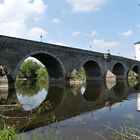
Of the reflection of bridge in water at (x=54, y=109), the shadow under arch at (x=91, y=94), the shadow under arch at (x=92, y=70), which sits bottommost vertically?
the reflection of bridge in water at (x=54, y=109)

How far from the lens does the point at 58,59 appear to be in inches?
1663

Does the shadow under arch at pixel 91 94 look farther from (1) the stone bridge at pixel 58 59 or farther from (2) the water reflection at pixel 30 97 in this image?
(1) the stone bridge at pixel 58 59

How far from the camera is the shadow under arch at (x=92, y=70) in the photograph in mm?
54875

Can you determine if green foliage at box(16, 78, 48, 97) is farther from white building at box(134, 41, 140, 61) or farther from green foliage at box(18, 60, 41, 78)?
white building at box(134, 41, 140, 61)

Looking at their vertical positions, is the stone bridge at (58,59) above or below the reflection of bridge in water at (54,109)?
above

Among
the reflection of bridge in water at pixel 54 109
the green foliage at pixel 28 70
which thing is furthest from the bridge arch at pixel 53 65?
the green foliage at pixel 28 70

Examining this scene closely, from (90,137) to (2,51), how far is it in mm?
25356

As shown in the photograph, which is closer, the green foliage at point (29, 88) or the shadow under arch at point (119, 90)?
the shadow under arch at point (119, 90)

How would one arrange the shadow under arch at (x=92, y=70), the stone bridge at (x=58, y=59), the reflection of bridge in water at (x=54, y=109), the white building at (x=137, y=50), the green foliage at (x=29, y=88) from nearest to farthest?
the reflection of bridge in water at (x=54, y=109), the green foliage at (x=29, y=88), the stone bridge at (x=58, y=59), the shadow under arch at (x=92, y=70), the white building at (x=137, y=50)

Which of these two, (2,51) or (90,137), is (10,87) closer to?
(2,51)

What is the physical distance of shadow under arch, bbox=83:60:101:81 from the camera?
54.9 meters

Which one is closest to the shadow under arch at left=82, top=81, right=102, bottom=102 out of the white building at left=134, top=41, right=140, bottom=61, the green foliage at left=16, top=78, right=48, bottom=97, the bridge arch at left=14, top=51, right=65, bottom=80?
the green foliage at left=16, top=78, right=48, bottom=97

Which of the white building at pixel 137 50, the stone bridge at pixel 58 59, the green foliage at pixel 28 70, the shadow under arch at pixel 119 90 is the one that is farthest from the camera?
the white building at pixel 137 50

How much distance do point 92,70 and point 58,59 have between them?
1543 centimetres
